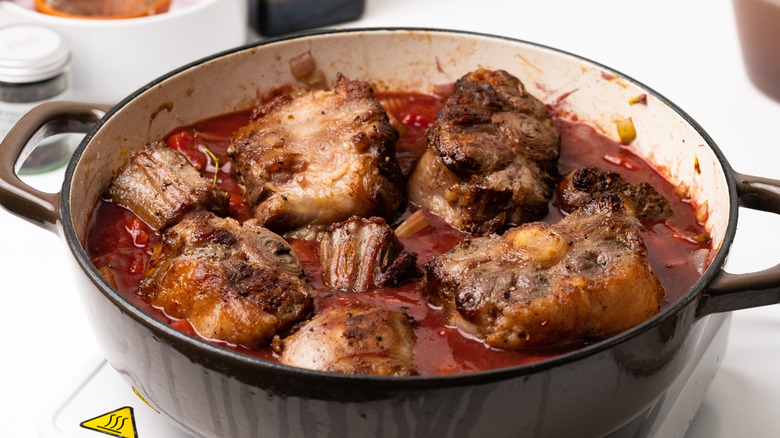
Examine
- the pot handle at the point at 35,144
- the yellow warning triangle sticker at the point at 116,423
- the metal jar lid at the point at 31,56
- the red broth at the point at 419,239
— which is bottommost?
the yellow warning triangle sticker at the point at 116,423

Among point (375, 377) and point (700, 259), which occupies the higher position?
point (375, 377)

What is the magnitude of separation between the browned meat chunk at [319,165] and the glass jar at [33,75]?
135cm

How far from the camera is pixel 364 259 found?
7.70 feet

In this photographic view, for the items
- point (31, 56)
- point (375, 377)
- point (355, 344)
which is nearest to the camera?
point (375, 377)

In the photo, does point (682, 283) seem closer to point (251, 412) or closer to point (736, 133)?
point (251, 412)

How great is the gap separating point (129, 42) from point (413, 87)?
1.37 metres

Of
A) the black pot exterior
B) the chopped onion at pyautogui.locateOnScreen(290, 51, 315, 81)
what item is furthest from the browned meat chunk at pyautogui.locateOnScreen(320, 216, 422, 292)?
the chopped onion at pyautogui.locateOnScreen(290, 51, 315, 81)

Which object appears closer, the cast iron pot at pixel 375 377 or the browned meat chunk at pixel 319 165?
the cast iron pot at pixel 375 377

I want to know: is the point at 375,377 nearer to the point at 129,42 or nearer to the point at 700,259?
the point at 700,259

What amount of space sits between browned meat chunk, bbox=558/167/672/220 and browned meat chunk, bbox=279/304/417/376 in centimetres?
76

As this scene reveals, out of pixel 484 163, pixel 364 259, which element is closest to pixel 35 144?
pixel 364 259

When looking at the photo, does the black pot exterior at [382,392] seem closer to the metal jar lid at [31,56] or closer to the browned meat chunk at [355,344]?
the browned meat chunk at [355,344]

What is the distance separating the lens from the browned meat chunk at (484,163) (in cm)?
251

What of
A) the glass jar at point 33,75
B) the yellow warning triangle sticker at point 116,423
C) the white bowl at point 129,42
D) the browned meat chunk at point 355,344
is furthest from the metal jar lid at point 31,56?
the browned meat chunk at point 355,344
